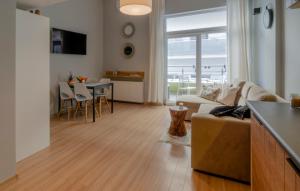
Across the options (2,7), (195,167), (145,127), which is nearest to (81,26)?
(145,127)

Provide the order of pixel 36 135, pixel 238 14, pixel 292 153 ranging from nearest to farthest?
pixel 292 153
pixel 36 135
pixel 238 14

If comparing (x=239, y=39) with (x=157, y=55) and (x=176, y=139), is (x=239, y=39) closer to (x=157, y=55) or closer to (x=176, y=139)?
(x=157, y=55)

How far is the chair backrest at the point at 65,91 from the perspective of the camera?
176 inches

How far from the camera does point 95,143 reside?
3057mm

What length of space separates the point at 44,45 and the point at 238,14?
439cm

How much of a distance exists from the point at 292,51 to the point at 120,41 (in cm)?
491

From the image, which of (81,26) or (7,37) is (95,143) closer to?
(7,37)

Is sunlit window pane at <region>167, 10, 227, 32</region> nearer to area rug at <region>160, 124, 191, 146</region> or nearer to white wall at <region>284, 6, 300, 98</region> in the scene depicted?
white wall at <region>284, 6, 300, 98</region>

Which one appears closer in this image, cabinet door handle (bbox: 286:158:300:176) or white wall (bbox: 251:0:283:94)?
cabinet door handle (bbox: 286:158:300:176)

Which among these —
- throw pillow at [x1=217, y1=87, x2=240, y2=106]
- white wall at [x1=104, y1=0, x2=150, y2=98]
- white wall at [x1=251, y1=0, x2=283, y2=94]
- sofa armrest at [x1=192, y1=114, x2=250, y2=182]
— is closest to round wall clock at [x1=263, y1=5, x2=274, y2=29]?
white wall at [x1=251, y1=0, x2=283, y2=94]

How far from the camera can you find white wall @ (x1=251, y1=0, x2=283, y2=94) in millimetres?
3090

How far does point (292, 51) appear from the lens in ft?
8.76

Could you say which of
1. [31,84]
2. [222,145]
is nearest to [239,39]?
[222,145]

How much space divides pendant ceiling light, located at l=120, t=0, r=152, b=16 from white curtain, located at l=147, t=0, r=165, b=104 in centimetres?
257
